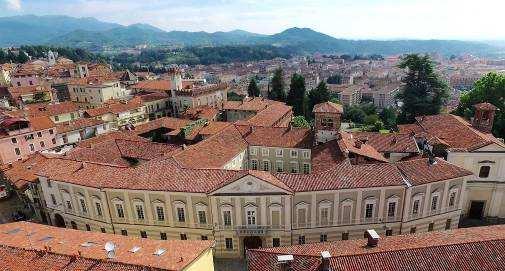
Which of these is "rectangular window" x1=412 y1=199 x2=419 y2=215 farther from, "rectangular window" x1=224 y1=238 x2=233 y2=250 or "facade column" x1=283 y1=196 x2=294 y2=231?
"rectangular window" x1=224 y1=238 x2=233 y2=250

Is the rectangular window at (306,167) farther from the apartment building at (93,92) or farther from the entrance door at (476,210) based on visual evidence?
the apartment building at (93,92)

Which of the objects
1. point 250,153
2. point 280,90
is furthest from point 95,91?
point 250,153

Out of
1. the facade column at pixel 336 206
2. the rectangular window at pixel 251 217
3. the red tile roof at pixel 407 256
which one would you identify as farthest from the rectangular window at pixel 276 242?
the red tile roof at pixel 407 256

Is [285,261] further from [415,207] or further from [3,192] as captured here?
[3,192]

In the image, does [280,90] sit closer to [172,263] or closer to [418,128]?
[418,128]

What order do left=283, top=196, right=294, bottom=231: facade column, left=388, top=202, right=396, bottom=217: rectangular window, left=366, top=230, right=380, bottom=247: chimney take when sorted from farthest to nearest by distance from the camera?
left=388, top=202, right=396, bottom=217: rectangular window
left=283, top=196, right=294, bottom=231: facade column
left=366, top=230, right=380, bottom=247: chimney

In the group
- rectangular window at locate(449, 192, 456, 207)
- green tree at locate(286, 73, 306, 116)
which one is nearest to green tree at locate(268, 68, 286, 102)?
green tree at locate(286, 73, 306, 116)
